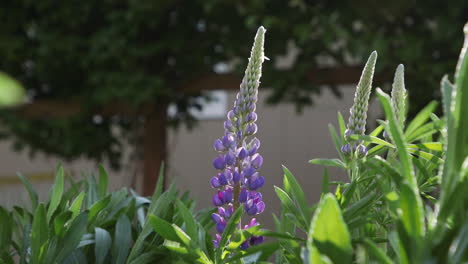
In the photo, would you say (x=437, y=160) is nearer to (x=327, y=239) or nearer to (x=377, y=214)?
(x=377, y=214)

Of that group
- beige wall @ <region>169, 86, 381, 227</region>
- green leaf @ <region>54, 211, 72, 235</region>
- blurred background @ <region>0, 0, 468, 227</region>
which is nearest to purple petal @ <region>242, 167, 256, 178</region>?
green leaf @ <region>54, 211, 72, 235</region>

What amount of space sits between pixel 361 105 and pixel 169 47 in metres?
5.47

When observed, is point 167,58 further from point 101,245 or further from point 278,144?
point 101,245

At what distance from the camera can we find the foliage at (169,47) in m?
5.04

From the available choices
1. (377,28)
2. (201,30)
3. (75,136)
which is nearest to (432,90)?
(377,28)

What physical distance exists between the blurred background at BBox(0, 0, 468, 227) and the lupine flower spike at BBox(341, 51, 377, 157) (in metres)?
4.21

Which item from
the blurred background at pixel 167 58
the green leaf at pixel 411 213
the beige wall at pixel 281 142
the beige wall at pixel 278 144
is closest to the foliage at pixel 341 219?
the green leaf at pixel 411 213

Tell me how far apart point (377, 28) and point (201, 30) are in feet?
5.89

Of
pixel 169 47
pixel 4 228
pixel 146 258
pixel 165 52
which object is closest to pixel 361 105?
pixel 146 258

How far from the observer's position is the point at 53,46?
19.8 ft

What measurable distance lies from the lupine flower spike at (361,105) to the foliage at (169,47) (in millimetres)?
4188

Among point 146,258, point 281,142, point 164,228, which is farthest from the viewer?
point 281,142

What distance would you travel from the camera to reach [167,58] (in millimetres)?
6316

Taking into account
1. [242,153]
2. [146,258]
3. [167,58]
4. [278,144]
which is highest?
[167,58]
